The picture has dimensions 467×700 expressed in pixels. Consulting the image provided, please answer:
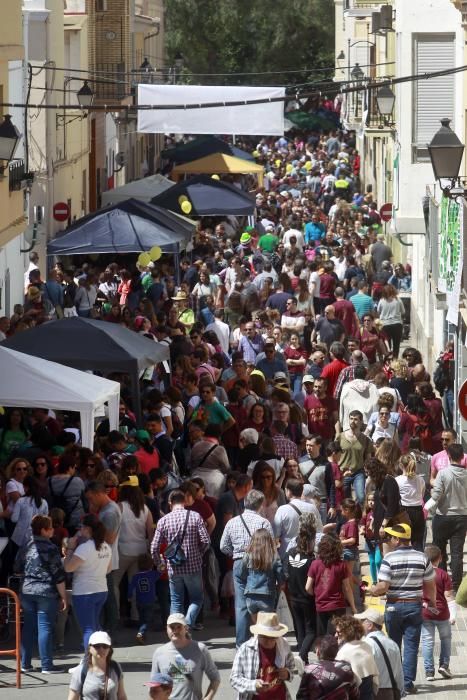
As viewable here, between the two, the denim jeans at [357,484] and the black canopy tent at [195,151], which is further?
the black canopy tent at [195,151]

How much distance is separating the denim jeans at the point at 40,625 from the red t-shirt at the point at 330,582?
1.90m

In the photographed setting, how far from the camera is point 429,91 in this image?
27.7 metres

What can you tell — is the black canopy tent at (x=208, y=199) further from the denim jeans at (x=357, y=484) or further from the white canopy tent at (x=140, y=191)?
the denim jeans at (x=357, y=484)

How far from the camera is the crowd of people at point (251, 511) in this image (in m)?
10.4

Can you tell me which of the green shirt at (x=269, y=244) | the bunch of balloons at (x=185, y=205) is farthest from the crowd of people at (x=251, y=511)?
the green shirt at (x=269, y=244)

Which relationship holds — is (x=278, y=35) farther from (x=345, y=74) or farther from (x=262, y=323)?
(x=262, y=323)

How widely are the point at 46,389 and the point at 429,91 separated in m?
14.1

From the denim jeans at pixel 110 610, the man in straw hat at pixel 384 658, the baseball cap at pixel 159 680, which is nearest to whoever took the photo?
the baseball cap at pixel 159 680

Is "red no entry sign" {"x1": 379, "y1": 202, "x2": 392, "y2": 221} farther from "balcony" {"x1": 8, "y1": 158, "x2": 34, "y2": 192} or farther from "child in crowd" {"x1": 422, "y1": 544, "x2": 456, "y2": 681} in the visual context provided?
"child in crowd" {"x1": 422, "y1": 544, "x2": 456, "y2": 681}

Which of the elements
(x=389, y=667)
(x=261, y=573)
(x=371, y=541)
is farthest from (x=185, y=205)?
(x=389, y=667)

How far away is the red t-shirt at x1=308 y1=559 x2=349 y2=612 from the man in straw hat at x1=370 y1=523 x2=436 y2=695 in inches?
9.5

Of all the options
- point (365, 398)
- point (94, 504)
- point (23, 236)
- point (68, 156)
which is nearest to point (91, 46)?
point (68, 156)

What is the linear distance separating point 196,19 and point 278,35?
397 cm

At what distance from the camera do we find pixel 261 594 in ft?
40.3
